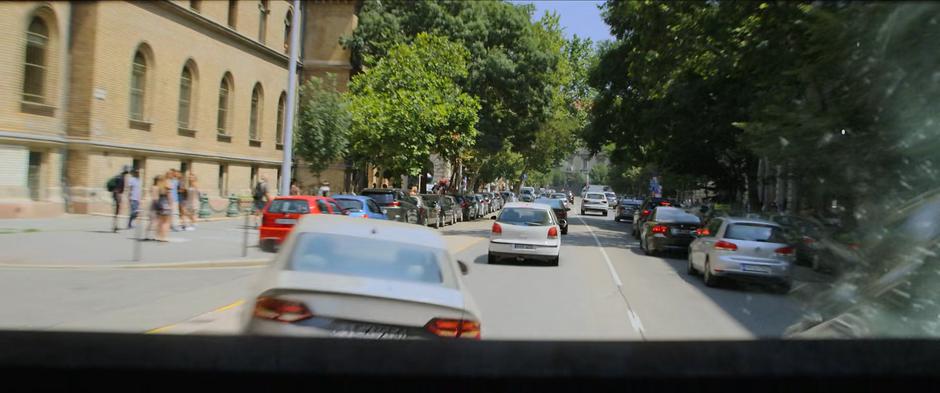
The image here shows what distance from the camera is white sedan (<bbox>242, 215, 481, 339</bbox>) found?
4.63m

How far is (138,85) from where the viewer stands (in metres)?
23.4

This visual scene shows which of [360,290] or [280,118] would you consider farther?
[280,118]

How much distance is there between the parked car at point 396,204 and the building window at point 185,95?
730 centimetres

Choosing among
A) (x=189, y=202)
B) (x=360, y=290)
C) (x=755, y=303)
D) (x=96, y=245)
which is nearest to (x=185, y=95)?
(x=189, y=202)

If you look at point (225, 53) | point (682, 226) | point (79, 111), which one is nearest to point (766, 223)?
point (682, 226)

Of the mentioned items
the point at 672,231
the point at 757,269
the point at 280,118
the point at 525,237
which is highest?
the point at 280,118

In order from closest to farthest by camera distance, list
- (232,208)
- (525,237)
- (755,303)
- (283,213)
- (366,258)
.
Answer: (366,258) < (755,303) < (525,237) < (283,213) < (232,208)

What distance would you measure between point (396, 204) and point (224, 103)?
33.2 ft

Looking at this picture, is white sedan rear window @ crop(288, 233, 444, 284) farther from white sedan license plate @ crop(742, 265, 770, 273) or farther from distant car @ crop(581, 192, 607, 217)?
distant car @ crop(581, 192, 607, 217)

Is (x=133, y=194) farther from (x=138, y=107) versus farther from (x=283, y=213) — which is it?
(x=138, y=107)

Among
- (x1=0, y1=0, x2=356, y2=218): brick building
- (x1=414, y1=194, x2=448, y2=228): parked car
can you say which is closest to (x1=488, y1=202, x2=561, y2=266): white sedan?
(x1=0, y1=0, x2=356, y2=218): brick building

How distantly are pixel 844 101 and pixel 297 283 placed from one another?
385 centimetres

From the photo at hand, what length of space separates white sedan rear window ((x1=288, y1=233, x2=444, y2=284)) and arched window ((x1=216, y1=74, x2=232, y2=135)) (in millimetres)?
25871

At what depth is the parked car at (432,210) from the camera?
100ft
